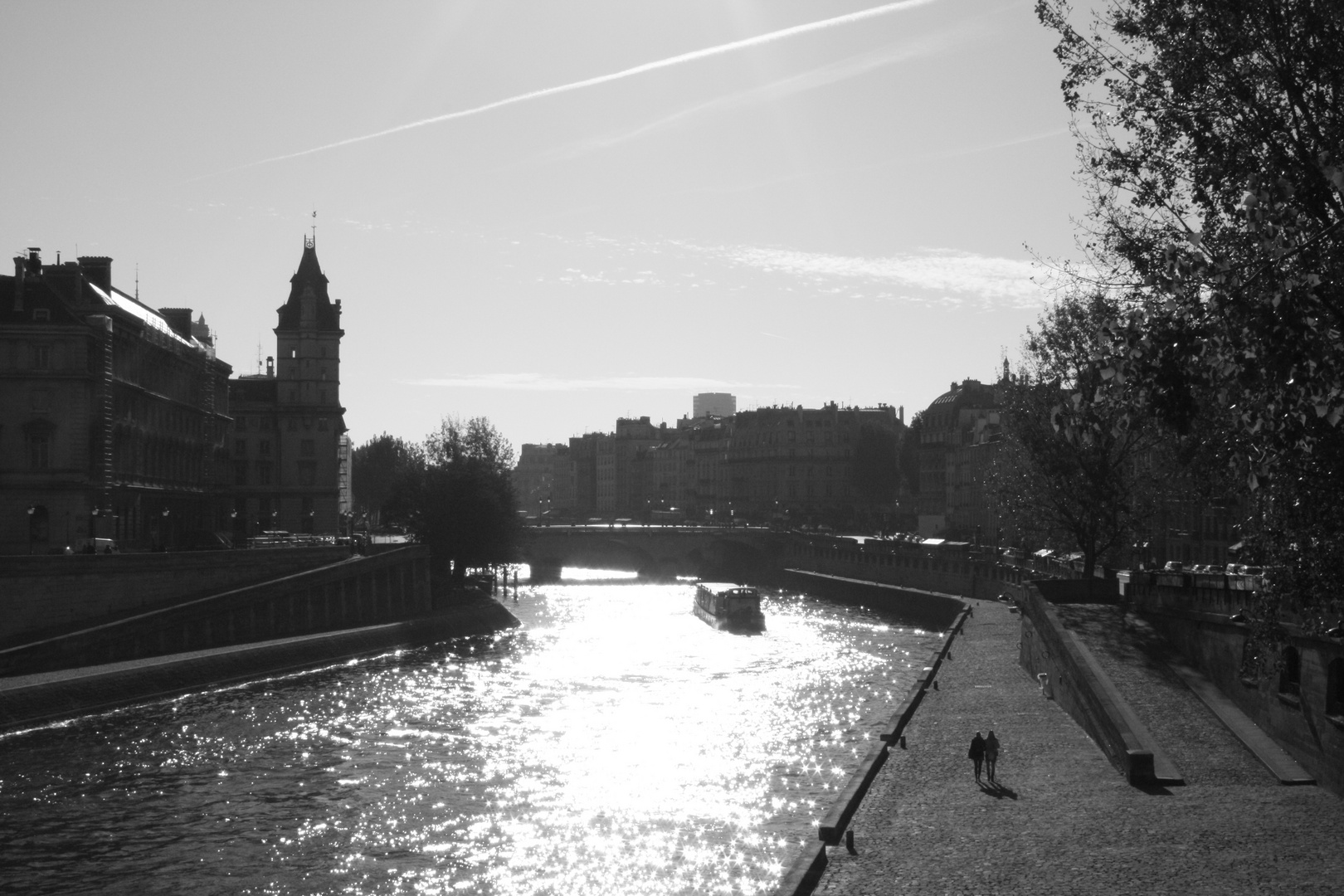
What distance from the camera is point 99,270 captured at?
267ft

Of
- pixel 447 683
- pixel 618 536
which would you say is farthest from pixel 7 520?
pixel 618 536

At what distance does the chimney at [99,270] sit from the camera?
80.8 metres

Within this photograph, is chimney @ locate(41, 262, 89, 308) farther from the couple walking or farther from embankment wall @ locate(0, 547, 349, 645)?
the couple walking

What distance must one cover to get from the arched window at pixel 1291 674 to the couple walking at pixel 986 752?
7.23m

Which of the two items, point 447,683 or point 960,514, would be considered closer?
point 447,683

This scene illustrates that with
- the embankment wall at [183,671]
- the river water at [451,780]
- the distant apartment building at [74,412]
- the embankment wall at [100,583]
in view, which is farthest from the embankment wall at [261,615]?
the distant apartment building at [74,412]

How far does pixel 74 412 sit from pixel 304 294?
45602mm

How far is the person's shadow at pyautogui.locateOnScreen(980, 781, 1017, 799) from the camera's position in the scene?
33.2 m

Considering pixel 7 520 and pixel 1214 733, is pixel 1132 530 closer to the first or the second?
pixel 1214 733

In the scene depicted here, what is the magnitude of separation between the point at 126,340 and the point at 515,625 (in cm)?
2751

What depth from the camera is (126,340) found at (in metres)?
77.1

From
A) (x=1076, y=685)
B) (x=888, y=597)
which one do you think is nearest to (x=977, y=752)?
(x=1076, y=685)

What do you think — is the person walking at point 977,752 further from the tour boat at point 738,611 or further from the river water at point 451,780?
the tour boat at point 738,611

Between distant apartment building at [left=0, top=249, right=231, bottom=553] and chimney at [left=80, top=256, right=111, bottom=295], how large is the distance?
6 cm
